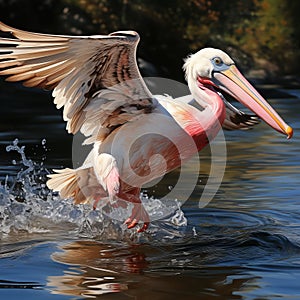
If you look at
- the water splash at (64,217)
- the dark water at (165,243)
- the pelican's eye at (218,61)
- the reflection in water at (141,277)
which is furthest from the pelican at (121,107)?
the reflection in water at (141,277)

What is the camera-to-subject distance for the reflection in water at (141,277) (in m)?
4.73

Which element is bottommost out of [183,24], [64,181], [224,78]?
[64,181]

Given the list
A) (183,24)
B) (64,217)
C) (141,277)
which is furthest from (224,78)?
(183,24)

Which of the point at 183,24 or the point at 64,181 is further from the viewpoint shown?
the point at 183,24

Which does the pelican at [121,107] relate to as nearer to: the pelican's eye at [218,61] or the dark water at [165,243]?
the pelican's eye at [218,61]

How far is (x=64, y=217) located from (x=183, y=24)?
10.9m

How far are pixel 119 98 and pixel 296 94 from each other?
9002 mm

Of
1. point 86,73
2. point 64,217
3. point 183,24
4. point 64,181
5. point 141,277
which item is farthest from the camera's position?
point 183,24

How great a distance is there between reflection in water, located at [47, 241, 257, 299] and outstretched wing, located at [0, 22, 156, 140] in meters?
0.88

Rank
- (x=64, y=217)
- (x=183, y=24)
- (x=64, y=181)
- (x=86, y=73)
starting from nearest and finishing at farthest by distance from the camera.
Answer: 1. (x=86, y=73)
2. (x=64, y=181)
3. (x=64, y=217)
4. (x=183, y=24)

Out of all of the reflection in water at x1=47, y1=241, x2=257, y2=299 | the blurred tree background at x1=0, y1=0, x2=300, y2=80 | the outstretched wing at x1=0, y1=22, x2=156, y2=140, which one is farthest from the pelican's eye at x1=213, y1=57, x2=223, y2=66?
the blurred tree background at x1=0, y1=0, x2=300, y2=80

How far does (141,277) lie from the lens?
5.04m

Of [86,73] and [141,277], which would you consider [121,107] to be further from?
[141,277]

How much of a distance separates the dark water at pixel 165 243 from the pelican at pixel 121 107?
330mm
